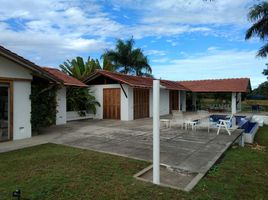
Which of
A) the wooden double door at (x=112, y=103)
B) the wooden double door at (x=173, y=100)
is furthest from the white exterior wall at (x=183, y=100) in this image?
the wooden double door at (x=112, y=103)

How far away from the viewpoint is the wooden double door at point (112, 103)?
66.3 feet

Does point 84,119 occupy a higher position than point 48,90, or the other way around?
point 48,90

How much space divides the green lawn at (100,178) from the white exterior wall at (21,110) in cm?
274

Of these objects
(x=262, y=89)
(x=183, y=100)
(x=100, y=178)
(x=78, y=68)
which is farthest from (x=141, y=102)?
(x=262, y=89)

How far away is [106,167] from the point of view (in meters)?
6.92

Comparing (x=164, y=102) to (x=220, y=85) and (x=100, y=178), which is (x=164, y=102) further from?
(x=100, y=178)

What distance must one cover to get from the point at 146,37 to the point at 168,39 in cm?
450

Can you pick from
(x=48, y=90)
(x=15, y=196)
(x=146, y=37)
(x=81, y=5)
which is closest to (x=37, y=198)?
(x=15, y=196)

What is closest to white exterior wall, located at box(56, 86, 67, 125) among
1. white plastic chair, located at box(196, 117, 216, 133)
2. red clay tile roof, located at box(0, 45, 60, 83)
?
red clay tile roof, located at box(0, 45, 60, 83)

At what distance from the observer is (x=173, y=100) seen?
28422mm

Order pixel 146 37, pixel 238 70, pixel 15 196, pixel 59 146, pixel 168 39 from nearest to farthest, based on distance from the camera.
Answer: pixel 15 196
pixel 59 146
pixel 168 39
pixel 146 37
pixel 238 70

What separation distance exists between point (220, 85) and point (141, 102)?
502 inches

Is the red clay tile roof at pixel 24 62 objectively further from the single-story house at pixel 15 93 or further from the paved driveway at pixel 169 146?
the paved driveway at pixel 169 146

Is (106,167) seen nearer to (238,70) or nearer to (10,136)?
(10,136)
